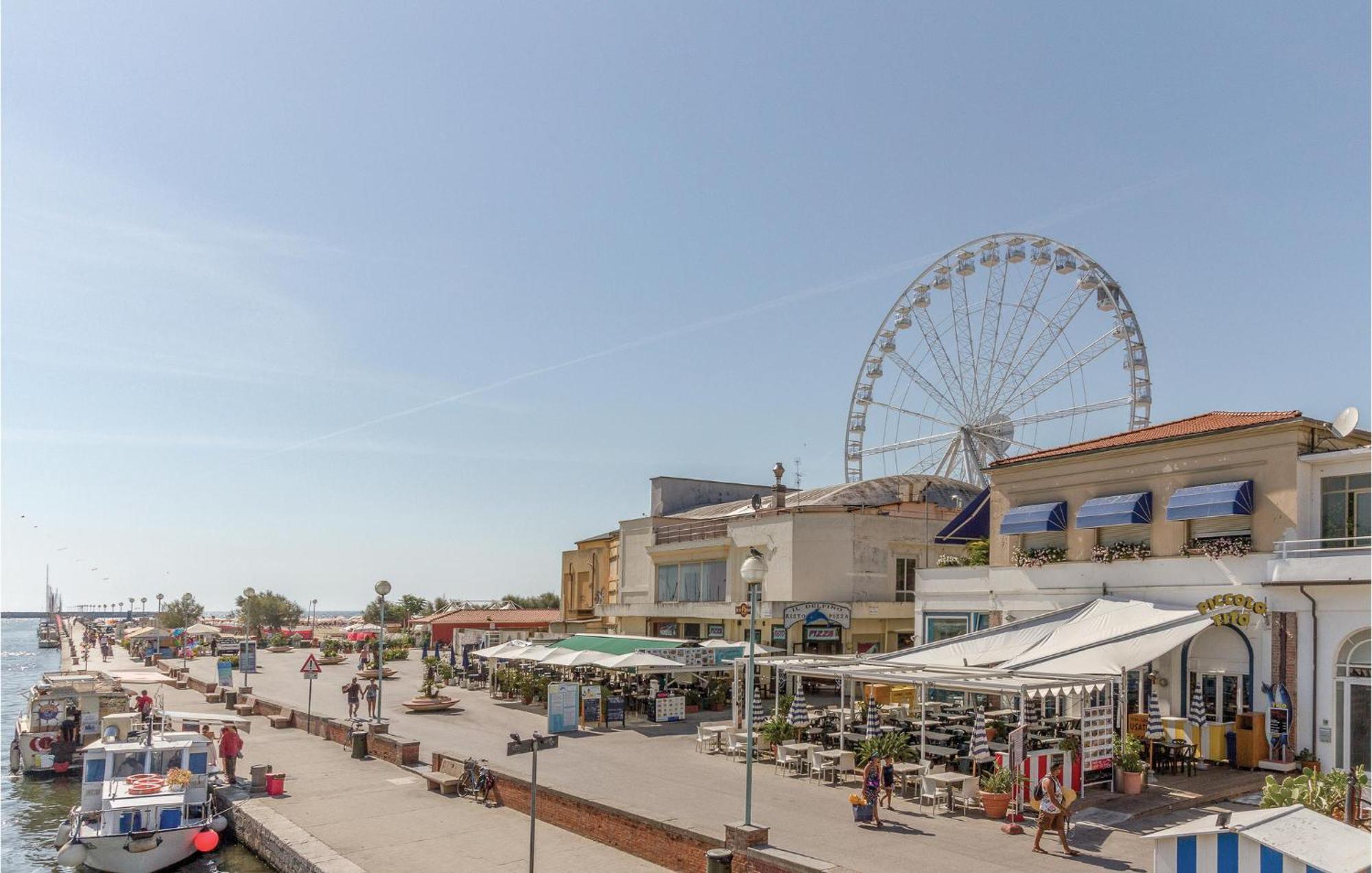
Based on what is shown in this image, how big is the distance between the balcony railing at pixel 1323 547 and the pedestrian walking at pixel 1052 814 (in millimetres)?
9921

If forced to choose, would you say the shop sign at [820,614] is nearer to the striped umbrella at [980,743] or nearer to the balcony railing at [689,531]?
the balcony railing at [689,531]

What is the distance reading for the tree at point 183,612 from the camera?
12725 centimetres

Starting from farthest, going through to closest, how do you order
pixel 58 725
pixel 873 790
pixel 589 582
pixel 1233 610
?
pixel 589 582
pixel 58 725
pixel 1233 610
pixel 873 790

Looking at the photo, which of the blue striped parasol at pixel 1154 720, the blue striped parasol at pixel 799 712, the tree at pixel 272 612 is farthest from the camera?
the tree at pixel 272 612

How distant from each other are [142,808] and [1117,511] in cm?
2359

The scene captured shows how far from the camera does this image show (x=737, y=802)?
20656 millimetres

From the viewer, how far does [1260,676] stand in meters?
23.7

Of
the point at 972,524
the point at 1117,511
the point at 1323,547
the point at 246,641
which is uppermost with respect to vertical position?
the point at 1117,511

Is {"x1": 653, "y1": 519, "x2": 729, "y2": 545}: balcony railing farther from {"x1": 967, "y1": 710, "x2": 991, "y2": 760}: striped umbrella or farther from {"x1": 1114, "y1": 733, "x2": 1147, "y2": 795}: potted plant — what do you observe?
{"x1": 1114, "y1": 733, "x2": 1147, "y2": 795}: potted plant

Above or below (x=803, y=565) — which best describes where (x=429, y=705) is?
below

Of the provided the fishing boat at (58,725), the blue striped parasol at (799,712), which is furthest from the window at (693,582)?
the fishing boat at (58,725)

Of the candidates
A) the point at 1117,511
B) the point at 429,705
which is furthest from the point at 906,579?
the point at 429,705

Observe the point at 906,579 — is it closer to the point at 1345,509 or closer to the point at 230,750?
the point at 1345,509

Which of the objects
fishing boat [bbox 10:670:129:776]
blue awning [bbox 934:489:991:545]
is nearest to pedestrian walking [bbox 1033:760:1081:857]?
blue awning [bbox 934:489:991:545]
